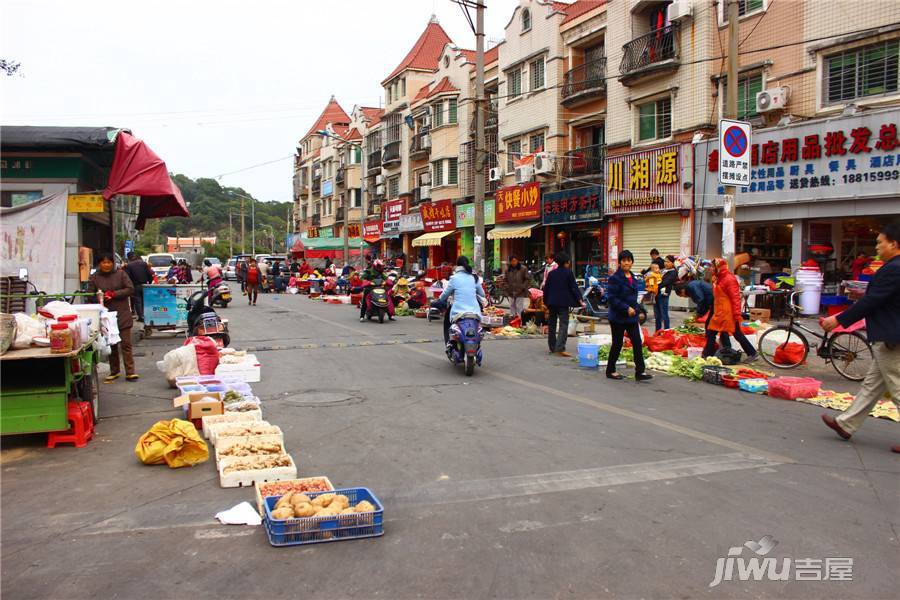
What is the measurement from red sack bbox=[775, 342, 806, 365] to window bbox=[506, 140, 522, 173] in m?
21.8

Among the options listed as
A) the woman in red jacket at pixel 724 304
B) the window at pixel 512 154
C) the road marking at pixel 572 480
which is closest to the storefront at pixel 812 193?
the woman in red jacket at pixel 724 304

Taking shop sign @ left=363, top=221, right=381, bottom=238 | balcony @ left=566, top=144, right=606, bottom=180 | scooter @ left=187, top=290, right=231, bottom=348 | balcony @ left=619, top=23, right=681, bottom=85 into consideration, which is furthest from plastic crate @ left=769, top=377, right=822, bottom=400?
shop sign @ left=363, top=221, right=381, bottom=238

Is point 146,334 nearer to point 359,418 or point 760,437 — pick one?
point 359,418

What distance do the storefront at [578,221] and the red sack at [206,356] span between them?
1932 centimetres

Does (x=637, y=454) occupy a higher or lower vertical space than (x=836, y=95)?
lower

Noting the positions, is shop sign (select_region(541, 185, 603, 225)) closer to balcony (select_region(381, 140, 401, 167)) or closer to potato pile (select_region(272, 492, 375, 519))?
balcony (select_region(381, 140, 401, 167))

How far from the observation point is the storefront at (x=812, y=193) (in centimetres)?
1725

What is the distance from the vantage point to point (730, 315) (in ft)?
36.4

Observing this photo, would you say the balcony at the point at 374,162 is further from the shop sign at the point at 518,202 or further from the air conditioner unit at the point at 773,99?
the air conditioner unit at the point at 773,99

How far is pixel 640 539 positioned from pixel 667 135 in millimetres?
22220

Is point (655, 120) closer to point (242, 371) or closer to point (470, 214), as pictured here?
point (470, 214)

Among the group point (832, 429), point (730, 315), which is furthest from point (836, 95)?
point (832, 429)

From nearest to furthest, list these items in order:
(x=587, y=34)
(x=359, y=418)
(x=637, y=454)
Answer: (x=637, y=454)
(x=359, y=418)
(x=587, y=34)

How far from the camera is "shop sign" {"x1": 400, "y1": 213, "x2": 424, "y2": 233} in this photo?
42.5 meters
